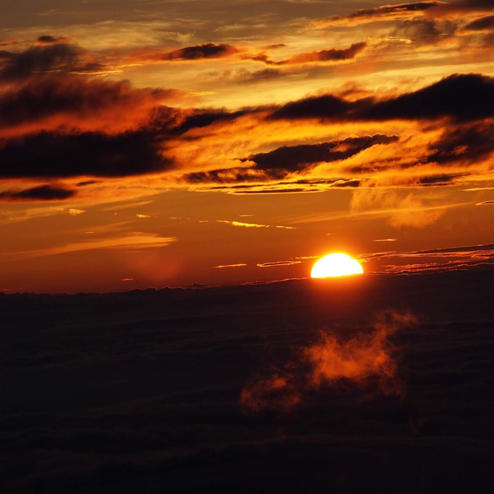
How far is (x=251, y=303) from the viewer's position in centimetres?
19512

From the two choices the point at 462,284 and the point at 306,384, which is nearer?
the point at 306,384

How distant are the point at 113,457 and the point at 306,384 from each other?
35.3 meters

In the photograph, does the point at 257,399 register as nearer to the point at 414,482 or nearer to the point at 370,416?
the point at 370,416

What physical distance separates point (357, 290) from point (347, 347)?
5813 cm

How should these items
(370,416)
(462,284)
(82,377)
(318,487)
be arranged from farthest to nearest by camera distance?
(462,284), (82,377), (370,416), (318,487)

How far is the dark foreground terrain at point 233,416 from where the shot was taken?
7319 centimetres

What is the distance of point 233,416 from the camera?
91.7 metres

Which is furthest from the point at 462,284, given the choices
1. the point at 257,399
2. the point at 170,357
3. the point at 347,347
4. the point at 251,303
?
the point at 257,399

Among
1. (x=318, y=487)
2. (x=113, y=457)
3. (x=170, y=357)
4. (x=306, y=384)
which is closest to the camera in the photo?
(x=318, y=487)

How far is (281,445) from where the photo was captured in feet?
270

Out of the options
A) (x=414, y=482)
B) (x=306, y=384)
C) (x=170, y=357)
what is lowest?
(x=414, y=482)

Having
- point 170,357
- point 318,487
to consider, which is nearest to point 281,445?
point 318,487

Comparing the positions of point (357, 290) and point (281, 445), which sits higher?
point (357, 290)

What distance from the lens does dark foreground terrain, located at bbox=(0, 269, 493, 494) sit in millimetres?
73188
